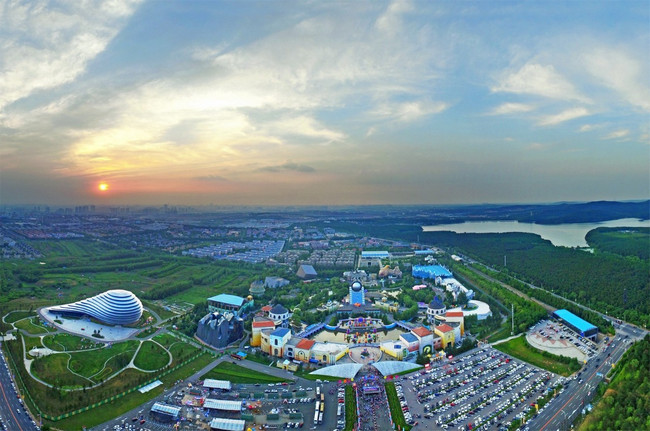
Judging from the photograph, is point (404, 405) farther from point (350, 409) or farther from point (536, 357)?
point (536, 357)

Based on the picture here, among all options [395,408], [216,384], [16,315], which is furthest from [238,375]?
[16,315]

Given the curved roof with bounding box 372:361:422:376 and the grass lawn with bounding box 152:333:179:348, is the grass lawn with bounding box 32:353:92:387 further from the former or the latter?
the curved roof with bounding box 372:361:422:376

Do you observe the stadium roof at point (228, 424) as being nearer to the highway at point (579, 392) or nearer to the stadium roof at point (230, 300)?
the highway at point (579, 392)

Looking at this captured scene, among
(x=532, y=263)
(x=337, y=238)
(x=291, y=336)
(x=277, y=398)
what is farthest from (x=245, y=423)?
(x=337, y=238)

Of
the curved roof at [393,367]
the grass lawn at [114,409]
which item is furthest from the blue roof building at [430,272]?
the grass lawn at [114,409]

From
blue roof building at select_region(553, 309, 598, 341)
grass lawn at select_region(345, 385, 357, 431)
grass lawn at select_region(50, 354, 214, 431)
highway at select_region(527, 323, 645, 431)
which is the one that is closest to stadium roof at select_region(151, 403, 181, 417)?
grass lawn at select_region(50, 354, 214, 431)
